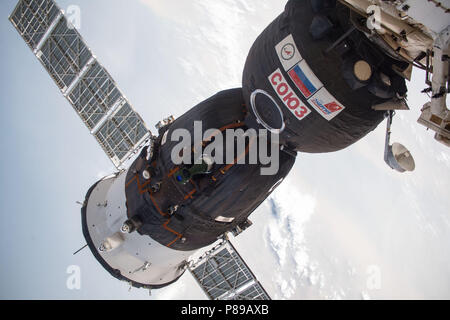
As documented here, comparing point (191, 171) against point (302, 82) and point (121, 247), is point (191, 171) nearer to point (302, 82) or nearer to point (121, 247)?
point (302, 82)

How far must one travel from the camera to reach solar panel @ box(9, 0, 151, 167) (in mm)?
13000

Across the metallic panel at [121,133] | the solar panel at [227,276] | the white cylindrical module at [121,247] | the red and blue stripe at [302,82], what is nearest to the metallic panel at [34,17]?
the metallic panel at [121,133]

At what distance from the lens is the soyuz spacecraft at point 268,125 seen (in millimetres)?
4742

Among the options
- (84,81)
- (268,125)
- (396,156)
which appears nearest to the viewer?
(396,156)

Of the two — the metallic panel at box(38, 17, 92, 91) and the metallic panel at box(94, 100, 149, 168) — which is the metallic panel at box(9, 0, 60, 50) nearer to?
the metallic panel at box(38, 17, 92, 91)

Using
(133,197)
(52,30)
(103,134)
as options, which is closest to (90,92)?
(103,134)

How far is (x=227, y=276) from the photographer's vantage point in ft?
38.3

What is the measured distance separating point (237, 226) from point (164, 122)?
11.4 feet

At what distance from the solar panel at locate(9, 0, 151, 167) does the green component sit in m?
6.10

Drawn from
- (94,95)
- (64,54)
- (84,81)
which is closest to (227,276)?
(94,95)

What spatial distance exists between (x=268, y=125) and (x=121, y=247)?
16.7 ft

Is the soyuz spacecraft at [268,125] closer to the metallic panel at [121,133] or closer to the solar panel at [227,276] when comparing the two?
the solar panel at [227,276]
